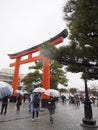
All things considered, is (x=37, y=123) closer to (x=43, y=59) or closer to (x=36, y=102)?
(x=36, y=102)

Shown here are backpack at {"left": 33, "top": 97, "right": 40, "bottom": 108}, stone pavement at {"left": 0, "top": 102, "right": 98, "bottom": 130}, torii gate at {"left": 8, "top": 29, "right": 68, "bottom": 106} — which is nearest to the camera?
stone pavement at {"left": 0, "top": 102, "right": 98, "bottom": 130}

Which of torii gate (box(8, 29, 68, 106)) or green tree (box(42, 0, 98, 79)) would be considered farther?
torii gate (box(8, 29, 68, 106))

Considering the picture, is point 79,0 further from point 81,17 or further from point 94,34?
point 94,34

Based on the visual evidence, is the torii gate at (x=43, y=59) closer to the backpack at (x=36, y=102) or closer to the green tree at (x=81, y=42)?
the backpack at (x=36, y=102)

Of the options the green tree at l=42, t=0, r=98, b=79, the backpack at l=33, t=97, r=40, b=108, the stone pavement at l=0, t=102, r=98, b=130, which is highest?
the green tree at l=42, t=0, r=98, b=79

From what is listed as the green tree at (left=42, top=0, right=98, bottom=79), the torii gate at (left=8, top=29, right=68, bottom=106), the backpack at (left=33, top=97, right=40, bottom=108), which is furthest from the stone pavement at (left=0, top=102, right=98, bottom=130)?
the torii gate at (left=8, top=29, right=68, bottom=106)

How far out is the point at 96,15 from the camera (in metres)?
5.53

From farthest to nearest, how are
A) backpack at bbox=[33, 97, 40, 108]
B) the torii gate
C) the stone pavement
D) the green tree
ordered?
the torii gate → backpack at bbox=[33, 97, 40, 108] → the stone pavement → the green tree

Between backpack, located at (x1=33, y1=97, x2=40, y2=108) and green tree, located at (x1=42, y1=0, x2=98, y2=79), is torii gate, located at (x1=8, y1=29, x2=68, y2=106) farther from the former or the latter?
green tree, located at (x1=42, y1=0, x2=98, y2=79)

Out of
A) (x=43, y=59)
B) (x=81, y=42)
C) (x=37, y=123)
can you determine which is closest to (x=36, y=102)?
(x=37, y=123)

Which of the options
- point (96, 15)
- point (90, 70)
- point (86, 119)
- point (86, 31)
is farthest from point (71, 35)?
point (86, 119)

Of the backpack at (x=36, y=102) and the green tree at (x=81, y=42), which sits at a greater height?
the green tree at (x=81, y=42)

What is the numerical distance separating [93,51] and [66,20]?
6.60ft

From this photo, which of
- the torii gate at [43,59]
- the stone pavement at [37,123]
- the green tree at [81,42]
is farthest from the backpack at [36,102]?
the torii gate at [43,59]
